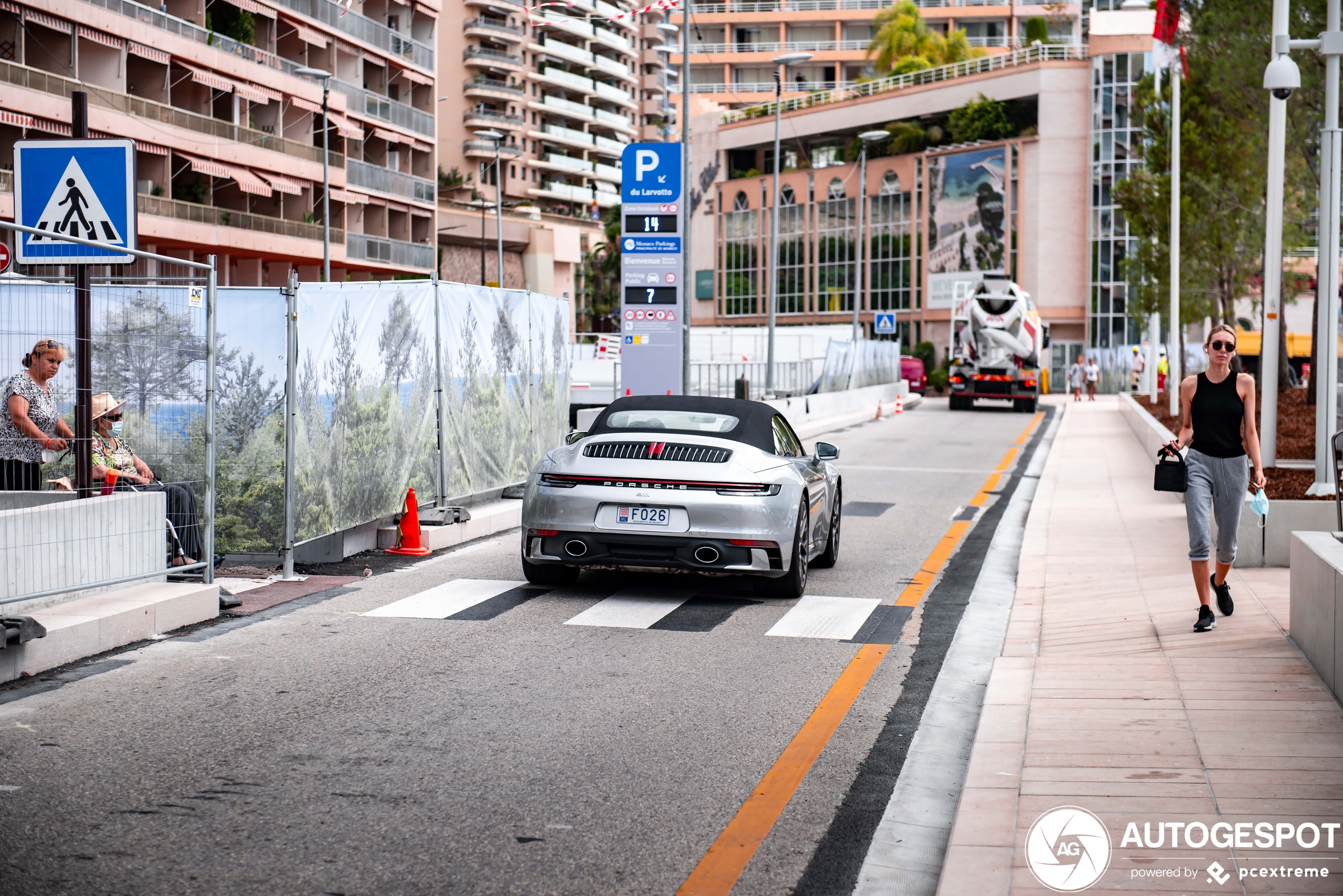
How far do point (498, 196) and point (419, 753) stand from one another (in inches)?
2431

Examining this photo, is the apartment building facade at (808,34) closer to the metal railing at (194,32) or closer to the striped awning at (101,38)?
the metal railing at (194,32)

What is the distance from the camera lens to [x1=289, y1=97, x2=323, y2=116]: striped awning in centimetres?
5222

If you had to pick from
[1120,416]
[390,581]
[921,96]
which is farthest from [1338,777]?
[921,96]

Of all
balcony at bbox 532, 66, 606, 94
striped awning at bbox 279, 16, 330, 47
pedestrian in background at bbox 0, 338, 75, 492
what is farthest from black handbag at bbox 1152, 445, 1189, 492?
balcony at bbox 532, 66, 606, 94

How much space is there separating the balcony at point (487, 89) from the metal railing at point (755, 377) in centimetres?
5655

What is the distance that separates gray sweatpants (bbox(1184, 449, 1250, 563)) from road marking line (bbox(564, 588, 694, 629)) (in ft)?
11.2

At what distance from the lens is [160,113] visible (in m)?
43.7

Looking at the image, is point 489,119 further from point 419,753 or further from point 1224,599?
point 419,753

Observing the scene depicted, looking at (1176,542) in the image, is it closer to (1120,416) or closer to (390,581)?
(390,581)

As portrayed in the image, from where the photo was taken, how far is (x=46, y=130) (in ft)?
127

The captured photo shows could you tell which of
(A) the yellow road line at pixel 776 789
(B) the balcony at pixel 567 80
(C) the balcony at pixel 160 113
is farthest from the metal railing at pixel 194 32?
(B) the balcony at pixel 567 80

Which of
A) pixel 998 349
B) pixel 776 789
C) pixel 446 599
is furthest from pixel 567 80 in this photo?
pixel 776 789

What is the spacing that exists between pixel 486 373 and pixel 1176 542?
678 centimetres

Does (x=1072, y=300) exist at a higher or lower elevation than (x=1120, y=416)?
higher
